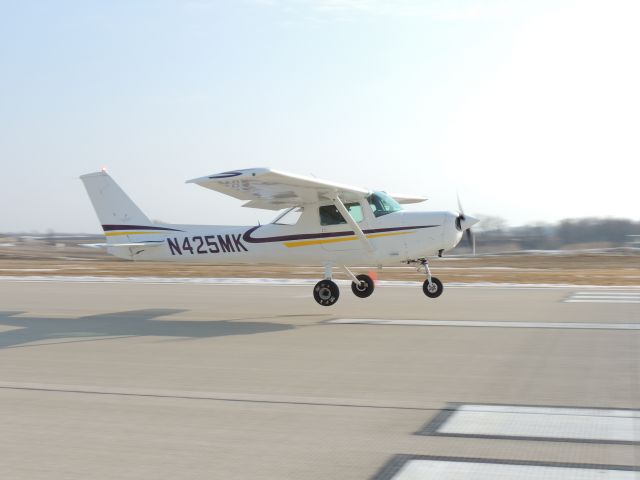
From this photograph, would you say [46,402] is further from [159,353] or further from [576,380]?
[576,380]

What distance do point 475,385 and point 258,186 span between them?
7.80 meters

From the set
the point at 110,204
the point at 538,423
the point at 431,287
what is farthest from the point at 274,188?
the point at 538,423

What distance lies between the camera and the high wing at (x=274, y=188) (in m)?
13.1

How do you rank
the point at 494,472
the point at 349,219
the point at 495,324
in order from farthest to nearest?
the point at 349,219 < the point at 495,324 < the point at 494,472

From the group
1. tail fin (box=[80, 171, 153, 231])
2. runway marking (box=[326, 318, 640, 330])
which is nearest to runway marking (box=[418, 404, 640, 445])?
runway marking (box=[326, 318, 640, 330])

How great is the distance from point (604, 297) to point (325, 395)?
1359cm

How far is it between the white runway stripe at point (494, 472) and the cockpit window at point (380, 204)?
11055 mm

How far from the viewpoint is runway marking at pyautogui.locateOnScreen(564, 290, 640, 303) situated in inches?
696

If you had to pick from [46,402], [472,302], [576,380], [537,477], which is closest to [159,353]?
[46,402]

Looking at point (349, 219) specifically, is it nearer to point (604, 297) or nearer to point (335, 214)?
point (335, 214)

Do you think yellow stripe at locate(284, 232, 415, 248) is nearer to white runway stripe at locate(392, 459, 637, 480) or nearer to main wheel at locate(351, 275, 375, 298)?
main wheel at locate(351, 275, 375, 298)

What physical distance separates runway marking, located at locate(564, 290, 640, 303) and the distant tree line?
38.3 metres

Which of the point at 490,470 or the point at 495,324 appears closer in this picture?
the point at 490,470

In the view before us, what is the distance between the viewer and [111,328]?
13.7 m
